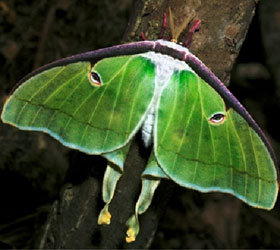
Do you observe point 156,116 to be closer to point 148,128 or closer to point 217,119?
point 148,128

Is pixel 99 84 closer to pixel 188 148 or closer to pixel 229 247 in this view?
pixel 188 148

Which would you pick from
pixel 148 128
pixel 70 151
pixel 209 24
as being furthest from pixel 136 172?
pixel 70 151

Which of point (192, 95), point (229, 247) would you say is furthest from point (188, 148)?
point (229, 247)

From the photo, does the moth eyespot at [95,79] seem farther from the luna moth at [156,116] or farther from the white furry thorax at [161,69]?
the white furry thorax at [161,69]

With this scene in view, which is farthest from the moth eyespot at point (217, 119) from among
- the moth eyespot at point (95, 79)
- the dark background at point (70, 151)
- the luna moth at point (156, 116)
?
the dark background at point (70, 151)

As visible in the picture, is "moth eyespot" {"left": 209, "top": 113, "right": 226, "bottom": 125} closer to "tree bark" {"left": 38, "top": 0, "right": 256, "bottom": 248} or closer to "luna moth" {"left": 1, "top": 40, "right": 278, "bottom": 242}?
"luna moth" {"left": 1, "top": 40, "right": 278, "bottom": 242}
